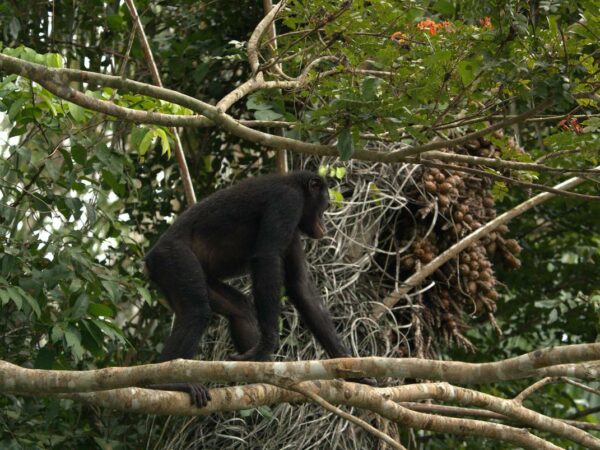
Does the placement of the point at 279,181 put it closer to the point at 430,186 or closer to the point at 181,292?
the point at 181,292

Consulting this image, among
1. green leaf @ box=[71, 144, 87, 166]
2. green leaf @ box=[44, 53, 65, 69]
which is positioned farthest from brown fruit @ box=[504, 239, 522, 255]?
green leaf @ box=[44, 53, 65, 69]

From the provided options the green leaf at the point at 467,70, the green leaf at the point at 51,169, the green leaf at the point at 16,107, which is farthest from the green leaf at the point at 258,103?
the green leaf at the point at 467,70

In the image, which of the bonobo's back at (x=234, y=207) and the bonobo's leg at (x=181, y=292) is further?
the bonobo's back at (x=234, y=207)

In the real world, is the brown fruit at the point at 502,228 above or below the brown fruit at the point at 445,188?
below

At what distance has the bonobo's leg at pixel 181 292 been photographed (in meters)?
5.46

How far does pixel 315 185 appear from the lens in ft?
21.2

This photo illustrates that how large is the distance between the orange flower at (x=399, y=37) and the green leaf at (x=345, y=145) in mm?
692

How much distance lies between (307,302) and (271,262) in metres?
0.56

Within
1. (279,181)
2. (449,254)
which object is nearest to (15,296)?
(279,181)

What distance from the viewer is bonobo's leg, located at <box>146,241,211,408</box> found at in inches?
215

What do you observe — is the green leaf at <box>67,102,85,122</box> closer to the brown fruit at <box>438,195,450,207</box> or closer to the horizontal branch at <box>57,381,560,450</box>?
the horizontal branch at <box>57,381,560,450</box>

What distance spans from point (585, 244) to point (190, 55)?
4.07 m

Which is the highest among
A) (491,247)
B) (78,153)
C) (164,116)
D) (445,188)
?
(164,116)

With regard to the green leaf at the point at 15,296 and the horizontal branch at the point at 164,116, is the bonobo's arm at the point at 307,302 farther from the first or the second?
the green leaf at the point at 15,296
